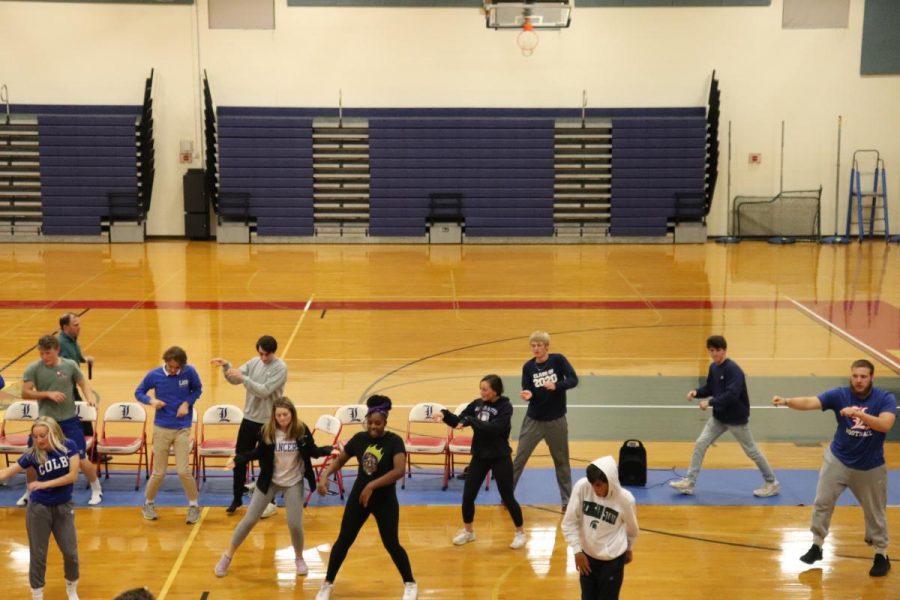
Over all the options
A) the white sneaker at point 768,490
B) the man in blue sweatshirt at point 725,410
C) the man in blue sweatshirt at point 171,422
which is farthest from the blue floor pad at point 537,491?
the man in blue sweatshirt at point 171,422

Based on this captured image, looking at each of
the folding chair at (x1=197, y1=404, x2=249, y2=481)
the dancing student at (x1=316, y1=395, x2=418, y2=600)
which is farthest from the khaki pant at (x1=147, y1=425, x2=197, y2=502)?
the dancing student at (x1=316, y1=395, x2=418, y2=600)

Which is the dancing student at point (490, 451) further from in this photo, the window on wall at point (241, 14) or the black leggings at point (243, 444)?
the window on wall at point (241, 14)

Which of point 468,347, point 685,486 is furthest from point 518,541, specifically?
point 468,347

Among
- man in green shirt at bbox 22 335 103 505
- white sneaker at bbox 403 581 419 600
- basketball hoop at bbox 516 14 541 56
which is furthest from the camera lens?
basketball hoop at bbox 516 14 541 56

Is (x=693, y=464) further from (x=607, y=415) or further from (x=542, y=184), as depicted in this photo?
(x=542, y=184)

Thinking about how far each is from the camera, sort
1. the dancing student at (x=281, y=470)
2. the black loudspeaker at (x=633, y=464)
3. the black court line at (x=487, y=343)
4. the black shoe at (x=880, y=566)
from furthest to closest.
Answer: the black court line at (x=487, y=343) → the black loudspeaker at (x=633, y=464) → the black shoe at (x=880, y=566) → the dancing student at (x=281, y=470)

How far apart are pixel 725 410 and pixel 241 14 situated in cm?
2125

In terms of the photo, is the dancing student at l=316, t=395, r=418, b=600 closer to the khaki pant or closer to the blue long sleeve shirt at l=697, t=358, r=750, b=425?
the khaki pant

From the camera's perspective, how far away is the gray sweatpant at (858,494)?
8453 millimetres

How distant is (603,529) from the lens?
690 cm

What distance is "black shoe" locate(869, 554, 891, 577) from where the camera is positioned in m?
8.39

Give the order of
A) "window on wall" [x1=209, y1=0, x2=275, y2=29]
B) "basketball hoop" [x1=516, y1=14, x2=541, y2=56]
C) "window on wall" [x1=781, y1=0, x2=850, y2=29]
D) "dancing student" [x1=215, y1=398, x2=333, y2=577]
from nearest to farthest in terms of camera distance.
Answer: "dancing student" [x1=215, y1=398, x2=333, y2=577]
"basketball hoop" [x1=516, y1=14, x2=541, y2=56]
"window on wall" [x1=209, y1=0, x2=275, y2=29]
"window on wall" [x1=781, y1=0, x2=850, y2=29]

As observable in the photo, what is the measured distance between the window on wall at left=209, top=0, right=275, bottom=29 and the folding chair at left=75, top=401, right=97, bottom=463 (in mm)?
19106

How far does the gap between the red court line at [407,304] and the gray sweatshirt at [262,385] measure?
9.81 metres
